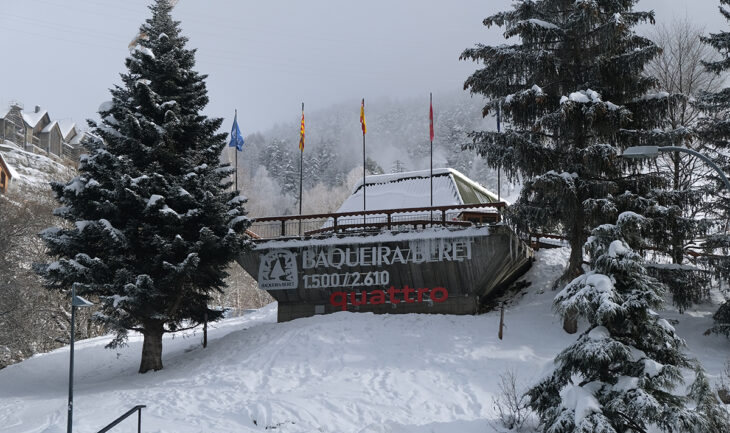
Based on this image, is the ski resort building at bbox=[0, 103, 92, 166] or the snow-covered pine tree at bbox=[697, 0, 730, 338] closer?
the snow-covered pine tree at bbox=[697, 0, 730, 338]

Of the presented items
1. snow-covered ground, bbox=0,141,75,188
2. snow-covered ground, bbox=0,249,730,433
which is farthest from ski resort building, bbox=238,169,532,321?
snow-covered ground, bbox=0,141,75,188

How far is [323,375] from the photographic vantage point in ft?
54.8

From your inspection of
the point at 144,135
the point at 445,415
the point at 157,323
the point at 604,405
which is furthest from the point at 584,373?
the point at 144,135

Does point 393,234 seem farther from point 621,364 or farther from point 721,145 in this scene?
point 621,364

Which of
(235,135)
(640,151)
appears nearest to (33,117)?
(235,135)

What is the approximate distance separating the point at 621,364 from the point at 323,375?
907 cm

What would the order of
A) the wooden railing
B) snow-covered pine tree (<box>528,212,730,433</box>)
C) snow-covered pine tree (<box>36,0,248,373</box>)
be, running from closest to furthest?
1. snow-covered pine tree (<box>528,212,730,433</box>)
2. snow-covered pine tree (<box>36,0,248,373</box>)
3. the wooden railing

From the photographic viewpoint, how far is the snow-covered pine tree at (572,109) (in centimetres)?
1844

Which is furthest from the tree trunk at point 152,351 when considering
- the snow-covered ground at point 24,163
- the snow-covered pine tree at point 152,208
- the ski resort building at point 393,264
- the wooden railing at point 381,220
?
the snow-covered ground at point 24,163

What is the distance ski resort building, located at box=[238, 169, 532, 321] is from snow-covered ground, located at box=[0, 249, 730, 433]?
38.7 inches

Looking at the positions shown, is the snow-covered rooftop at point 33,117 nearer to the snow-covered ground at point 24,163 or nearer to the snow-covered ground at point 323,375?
the snow-covered ground at point 24,163

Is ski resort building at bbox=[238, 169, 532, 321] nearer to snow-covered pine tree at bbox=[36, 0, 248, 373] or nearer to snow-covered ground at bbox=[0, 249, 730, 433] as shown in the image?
snow-covered ground at bbox=[0, 249, 730, 433]

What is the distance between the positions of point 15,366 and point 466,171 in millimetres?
101019

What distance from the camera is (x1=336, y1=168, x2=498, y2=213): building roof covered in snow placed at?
27469 mm
